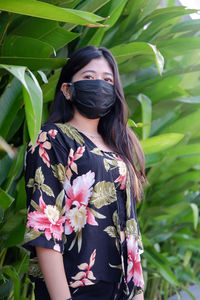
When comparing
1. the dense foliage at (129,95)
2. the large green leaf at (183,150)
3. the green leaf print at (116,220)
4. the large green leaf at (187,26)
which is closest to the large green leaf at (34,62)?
the dense foliage at (129,95)

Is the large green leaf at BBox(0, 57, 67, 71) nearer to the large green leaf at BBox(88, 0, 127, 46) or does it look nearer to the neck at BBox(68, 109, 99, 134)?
the neck at BBox(68, 109, 99, 134)

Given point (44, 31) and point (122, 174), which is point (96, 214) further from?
point (44, 31)

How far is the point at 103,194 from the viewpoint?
86 cm

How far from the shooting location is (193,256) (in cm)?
236

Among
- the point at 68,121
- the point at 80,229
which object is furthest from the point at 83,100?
the point at 80,229

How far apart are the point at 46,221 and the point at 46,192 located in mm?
53

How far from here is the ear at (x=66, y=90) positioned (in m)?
0.97

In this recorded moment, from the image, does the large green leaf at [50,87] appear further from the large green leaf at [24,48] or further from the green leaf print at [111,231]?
the green leaf print at [111,231]

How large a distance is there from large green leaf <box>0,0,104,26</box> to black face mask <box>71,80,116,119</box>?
20cm

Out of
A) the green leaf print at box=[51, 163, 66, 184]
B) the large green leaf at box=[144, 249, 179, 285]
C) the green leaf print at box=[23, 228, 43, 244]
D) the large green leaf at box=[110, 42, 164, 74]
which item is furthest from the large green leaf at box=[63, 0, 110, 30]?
the large green leaf at box=[144, 249, 179, 285]

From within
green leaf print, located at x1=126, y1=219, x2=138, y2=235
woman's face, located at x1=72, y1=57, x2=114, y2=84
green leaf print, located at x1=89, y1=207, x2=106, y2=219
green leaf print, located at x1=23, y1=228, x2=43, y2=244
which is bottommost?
green leaf print, located at x1=126, y1=219, x2=138, y2=235

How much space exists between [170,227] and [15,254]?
907 mm

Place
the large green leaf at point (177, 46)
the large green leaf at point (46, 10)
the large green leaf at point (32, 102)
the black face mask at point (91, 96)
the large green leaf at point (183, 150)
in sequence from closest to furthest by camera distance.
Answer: the large green leaf at point (32, 102) → the large green leaf at point (46, 10) → the black face mask at point (91, 96) → the large green leaf at point (177, 46) → the large green leaf at point (183, 150)

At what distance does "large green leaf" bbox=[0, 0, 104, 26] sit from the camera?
0.73 metres
